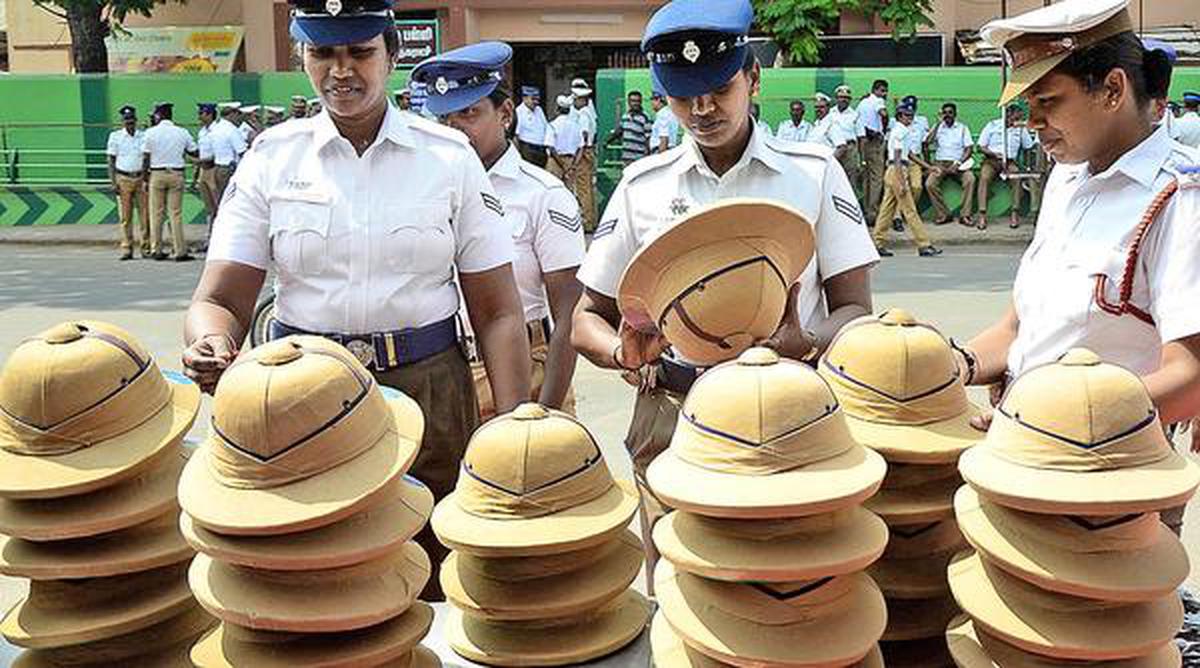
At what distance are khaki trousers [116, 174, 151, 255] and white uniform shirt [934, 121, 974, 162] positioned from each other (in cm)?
898

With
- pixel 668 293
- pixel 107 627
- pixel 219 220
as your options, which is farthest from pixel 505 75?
pixel 107 627

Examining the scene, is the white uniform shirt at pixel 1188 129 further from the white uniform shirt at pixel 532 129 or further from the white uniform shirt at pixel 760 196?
the white uniform shirt at pixel 760 196

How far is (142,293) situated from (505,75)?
328 inches

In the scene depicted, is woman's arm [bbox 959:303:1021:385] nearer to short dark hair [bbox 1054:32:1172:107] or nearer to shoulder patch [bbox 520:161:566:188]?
short dark hair [bbox 1054:32:1172:107]

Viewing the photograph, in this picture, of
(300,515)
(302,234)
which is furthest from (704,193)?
(300,515)

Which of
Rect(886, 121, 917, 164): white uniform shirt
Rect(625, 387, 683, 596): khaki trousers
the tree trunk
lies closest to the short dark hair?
Rect(625, 387, 683, 596): khaki trousers

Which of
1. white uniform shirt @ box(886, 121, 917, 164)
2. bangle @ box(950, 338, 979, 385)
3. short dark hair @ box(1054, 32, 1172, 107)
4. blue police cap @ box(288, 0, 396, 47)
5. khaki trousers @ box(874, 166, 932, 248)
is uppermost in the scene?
blue police cap @ box(288, 0, 396, 47)

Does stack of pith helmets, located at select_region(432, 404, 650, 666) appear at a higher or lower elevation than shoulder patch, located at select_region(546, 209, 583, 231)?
lower

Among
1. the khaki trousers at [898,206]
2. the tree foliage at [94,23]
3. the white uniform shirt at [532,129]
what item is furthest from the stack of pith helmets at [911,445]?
the tree foliage at [94,23]

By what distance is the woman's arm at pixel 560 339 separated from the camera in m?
3.39

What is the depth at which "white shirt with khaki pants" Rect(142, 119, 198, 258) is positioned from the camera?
13.6 m

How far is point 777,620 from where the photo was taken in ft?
4.89

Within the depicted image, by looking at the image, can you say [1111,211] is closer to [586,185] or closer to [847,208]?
[847,208]

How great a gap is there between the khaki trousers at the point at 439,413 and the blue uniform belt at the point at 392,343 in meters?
0.02
